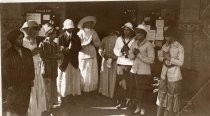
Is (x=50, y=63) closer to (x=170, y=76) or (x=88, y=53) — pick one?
(x=88, y=53)

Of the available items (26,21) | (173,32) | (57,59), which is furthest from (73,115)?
(173,32)

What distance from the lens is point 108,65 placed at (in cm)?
194

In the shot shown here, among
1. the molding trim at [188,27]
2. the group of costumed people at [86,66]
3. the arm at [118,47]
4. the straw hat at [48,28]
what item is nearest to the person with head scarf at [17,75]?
the group of costumed people at [86,66]

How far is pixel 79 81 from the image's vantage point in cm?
197

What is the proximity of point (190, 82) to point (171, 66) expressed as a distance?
5.2 inches

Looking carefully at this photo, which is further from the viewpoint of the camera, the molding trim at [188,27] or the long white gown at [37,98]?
the long white gown at [37,98]

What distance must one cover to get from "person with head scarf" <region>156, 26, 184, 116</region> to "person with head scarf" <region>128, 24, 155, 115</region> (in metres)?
0.06

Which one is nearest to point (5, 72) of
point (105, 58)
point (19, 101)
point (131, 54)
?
point (19, 101)

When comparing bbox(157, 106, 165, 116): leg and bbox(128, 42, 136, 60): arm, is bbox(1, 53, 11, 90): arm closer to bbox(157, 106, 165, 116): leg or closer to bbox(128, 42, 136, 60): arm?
bbox(128, 42, 136, 60): arm

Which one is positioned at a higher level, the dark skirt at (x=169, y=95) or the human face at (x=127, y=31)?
the human face at (x=127, y=31)

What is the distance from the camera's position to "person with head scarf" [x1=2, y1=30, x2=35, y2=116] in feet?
6.32

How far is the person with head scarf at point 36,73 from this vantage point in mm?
1919

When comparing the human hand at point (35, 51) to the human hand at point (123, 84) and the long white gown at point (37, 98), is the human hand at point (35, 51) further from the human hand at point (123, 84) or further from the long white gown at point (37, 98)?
the human hand at point (123, 84)

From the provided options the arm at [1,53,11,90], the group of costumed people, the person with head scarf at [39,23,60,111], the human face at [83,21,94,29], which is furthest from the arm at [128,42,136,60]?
the arm at [1,53,11,90]
